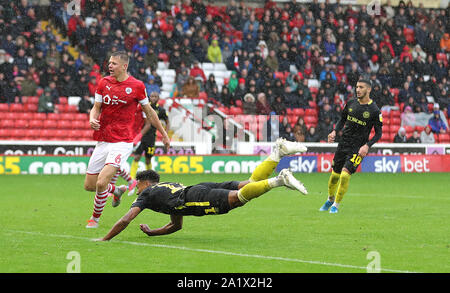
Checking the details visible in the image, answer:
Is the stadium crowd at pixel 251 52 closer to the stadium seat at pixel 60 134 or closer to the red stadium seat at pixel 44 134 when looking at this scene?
the red stadium seat at pixel 44 134

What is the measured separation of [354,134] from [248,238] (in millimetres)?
4684

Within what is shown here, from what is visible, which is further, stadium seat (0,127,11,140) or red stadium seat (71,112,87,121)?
red stadium seat (71,112,87,121)

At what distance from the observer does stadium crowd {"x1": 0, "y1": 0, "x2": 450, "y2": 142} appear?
94.0 feet

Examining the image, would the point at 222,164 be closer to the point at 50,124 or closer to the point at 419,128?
the point at 50,124

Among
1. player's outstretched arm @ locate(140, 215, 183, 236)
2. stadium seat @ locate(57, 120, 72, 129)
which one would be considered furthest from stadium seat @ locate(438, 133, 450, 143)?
player's outstretched arm @ locate(140, 215, 183, 236)

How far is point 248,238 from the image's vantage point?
10.5m

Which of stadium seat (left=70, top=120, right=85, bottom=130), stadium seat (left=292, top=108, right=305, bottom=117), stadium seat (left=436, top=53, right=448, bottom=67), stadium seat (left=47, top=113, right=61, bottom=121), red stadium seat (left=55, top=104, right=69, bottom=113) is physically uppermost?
stadium seat (left=436, top=53, right=448, bottom=67)

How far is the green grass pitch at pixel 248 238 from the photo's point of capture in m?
8.17

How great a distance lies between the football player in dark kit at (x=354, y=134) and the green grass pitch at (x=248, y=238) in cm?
49

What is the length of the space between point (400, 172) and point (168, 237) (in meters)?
20.2

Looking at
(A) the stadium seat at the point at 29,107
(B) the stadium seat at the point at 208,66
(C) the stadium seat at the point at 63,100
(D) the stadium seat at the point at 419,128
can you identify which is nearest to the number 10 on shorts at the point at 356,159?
(C) the stadium seat at the point at 63,100

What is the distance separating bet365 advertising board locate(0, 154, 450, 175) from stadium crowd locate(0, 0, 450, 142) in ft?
4.29

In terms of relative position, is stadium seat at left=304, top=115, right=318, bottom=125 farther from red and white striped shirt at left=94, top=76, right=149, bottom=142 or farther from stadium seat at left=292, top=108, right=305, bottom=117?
red and white striped shirt at left=94, top=76, right=149, bottom=142

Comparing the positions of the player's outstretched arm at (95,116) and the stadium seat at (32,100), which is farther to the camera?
the stadium seat at (32,100)
